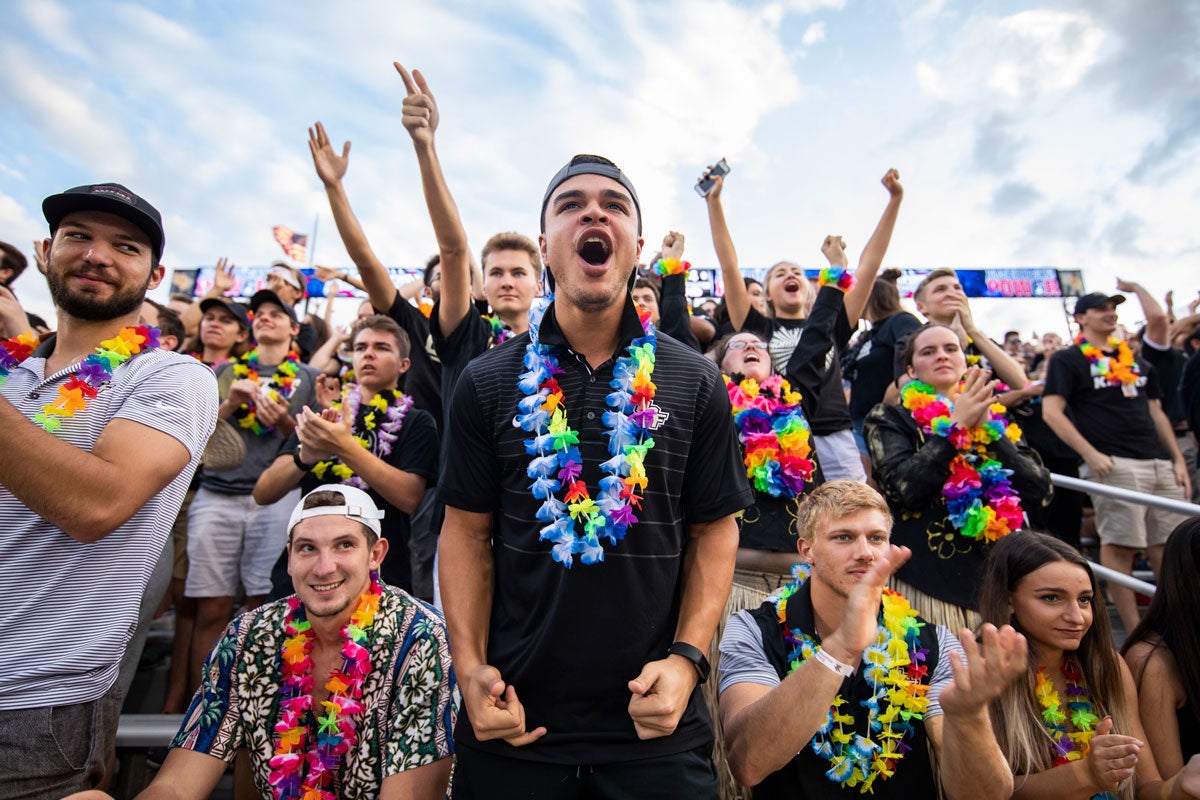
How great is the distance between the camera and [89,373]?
6.66 ft

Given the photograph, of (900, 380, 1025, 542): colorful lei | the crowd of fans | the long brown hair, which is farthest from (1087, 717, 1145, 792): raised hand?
(900, 380, 1025, 542): colorful lei

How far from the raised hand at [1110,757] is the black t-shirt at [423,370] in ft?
9.88

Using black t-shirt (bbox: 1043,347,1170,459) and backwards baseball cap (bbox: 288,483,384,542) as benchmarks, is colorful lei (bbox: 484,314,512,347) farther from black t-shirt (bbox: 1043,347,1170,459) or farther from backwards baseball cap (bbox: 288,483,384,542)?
black t-shirt (bbox: 1043,347,1170,459)

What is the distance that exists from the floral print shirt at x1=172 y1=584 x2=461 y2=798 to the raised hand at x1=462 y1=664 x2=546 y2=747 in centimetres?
73

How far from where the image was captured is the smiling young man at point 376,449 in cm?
301

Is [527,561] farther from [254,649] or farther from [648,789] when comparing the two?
[254,649]

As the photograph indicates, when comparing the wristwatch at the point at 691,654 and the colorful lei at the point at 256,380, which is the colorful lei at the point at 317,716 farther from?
the colorful lei at the point at 256,380

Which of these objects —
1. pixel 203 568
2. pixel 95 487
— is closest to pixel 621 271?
pixel 95 487

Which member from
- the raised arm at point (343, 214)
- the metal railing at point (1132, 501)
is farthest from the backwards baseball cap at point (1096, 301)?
the raised arm at point (343, 214)

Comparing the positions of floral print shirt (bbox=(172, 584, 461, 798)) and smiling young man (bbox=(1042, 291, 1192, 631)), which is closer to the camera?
floral print shirt (bbox=(172, 584, 461, 798))

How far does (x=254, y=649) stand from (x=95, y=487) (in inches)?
36.4

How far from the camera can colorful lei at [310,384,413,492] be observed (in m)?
3.44

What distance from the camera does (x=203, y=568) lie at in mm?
3732

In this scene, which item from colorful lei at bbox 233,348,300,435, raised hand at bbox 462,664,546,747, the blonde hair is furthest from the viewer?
colorful lei at bbox 233,348,300,435
